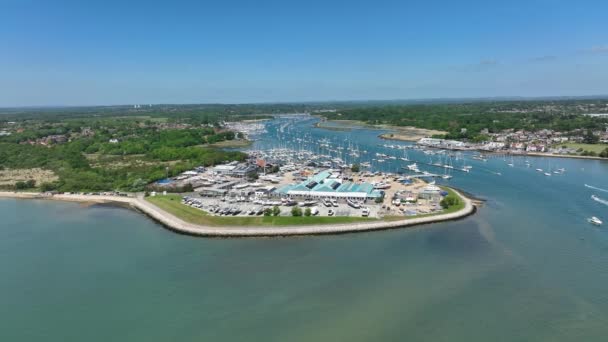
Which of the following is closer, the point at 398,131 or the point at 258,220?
the point at 258,220

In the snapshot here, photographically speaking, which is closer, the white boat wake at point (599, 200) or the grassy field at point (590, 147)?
the white boat wake at point (599, 200)

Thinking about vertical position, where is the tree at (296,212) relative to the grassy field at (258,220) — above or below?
above

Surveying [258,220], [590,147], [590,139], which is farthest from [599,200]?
[590,139]

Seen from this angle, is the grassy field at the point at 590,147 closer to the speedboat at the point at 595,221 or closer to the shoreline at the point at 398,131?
the shoreline at the point at 398,131

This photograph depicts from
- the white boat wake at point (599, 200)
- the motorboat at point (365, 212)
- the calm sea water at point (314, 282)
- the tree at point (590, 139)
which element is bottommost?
the calm sea water at point (314, 282)

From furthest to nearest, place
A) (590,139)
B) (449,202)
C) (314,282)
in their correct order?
(590,139), (449,202), (314,282)

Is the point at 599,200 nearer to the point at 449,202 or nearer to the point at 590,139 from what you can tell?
the point at 449,202

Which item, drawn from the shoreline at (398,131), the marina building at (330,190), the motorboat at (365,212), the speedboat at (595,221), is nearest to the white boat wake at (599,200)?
the speedboat at (595,221)

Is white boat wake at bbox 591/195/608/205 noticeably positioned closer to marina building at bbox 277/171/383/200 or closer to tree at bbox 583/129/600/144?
marina building at bbox 277/171/383/200

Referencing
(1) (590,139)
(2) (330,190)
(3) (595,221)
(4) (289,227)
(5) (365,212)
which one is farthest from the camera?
(1) (590,139)
